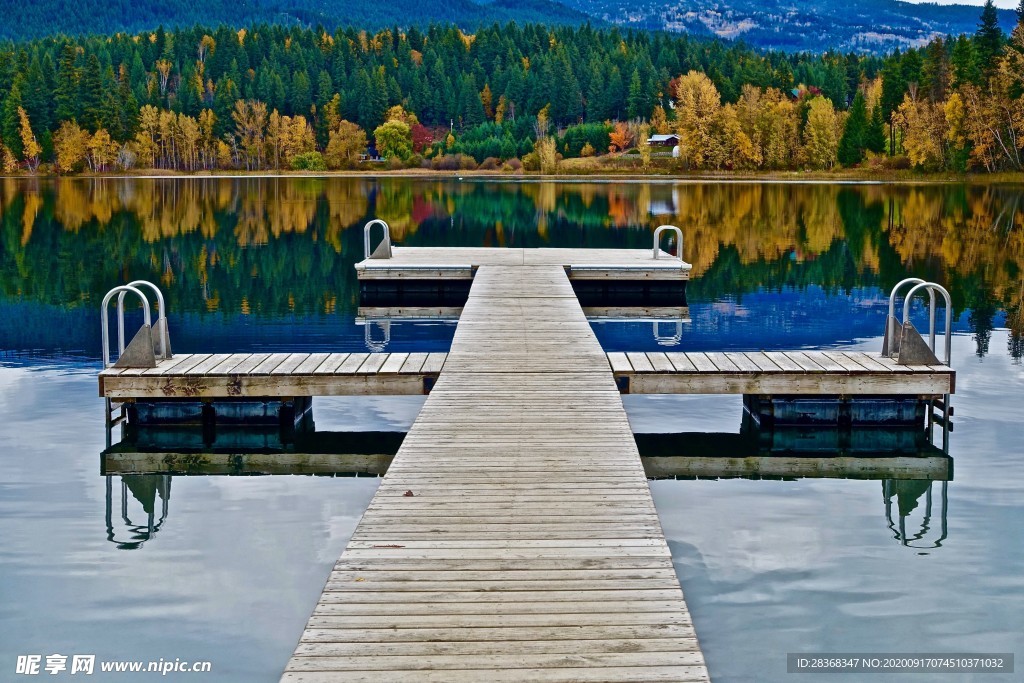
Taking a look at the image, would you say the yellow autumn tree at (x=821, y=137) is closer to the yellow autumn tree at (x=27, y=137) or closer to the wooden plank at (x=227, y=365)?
the yellow autumn tree at (x=27, y=137)

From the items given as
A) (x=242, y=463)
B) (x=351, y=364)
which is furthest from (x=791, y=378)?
(x=242, y=463)

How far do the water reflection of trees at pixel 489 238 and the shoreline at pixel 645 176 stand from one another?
17.3m

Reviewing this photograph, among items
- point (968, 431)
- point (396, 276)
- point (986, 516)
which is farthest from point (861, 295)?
point (986, 516)

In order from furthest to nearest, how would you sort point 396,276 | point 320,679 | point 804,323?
1. point 396,276
2. point 804,323
3. point 320,679

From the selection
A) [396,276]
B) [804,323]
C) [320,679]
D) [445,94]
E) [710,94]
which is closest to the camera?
[320,679]

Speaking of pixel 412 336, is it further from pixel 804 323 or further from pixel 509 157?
pixel 509 157

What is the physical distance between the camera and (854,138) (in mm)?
102062

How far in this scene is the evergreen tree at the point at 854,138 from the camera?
102m

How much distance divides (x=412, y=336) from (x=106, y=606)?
1298 cm

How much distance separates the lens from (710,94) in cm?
11531

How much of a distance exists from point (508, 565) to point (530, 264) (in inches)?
757

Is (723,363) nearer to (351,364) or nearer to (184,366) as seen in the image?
(351,364)

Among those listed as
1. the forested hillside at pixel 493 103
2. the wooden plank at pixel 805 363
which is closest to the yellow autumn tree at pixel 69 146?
the forested hillside at pixel 493 103

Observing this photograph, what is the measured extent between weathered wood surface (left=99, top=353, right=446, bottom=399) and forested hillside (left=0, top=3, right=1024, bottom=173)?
78.4 metres
